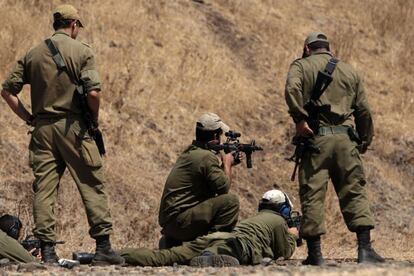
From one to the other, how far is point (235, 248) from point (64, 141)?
1667mm

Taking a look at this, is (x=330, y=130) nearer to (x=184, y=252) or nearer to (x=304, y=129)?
(x=304, y=129)

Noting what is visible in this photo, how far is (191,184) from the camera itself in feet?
30.3

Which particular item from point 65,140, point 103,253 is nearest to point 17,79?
point 65,140

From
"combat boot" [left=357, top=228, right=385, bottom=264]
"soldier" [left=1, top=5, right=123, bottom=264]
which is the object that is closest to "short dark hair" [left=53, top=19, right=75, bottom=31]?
"soldier" [left=1, top=5, right=123, bottom=264]

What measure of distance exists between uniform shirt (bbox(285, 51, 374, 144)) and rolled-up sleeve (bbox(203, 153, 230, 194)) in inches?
39.3

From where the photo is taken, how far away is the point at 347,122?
28.0 feet

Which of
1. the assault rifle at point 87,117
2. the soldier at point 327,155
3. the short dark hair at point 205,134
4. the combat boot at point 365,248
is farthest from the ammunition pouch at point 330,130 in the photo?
the assault rifle at point 87,117

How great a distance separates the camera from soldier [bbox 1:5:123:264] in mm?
8430

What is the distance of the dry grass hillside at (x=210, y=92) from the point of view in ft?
40.9

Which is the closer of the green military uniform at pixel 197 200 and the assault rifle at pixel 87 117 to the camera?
the assault rifle at pixel 87 117

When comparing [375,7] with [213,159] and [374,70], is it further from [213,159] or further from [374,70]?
[213,159]

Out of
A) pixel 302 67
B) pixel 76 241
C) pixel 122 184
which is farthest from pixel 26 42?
pixel 302 67

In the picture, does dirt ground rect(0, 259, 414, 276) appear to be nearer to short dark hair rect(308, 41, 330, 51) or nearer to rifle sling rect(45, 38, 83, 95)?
rifle sling rect(45, 38, 83, 95)

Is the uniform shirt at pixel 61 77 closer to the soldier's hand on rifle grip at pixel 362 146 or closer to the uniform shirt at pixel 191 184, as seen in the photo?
the uniform shirt at pixel 191 184
